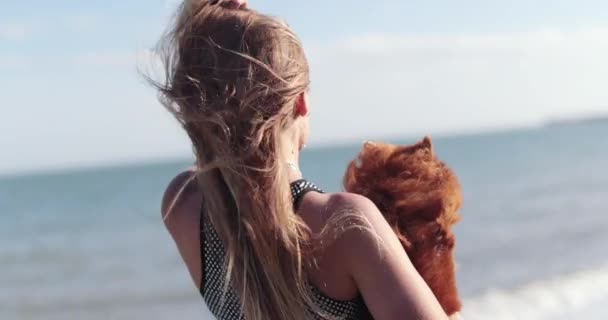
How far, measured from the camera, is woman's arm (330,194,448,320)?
169 centimetres

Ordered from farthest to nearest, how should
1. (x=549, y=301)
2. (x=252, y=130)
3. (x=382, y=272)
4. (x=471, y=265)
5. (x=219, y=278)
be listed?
1. (x=471, y=265)
2. (x=549, y=301)
3. (x=219, y=278)
4. (x=252, y=130)
5. (x=382, y=272)

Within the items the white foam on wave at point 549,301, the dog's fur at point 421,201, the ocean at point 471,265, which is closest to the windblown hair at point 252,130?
the dog's fur at point 421,201

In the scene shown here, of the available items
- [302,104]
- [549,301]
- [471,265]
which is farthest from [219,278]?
[471,265]

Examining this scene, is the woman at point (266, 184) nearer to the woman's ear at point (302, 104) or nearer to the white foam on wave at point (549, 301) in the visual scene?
the woman's ear at point (302, 104)

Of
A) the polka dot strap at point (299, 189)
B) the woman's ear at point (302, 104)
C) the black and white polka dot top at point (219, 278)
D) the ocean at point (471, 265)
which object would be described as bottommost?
the ocean at point (471, 265)

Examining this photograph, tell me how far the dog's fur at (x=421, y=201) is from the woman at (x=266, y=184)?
25 cm

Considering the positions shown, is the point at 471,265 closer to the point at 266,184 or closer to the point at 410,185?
the point at 410,185

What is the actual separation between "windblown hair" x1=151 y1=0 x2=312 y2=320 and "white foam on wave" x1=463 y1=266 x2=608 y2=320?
274 inches

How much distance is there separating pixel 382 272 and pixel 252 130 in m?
0.40

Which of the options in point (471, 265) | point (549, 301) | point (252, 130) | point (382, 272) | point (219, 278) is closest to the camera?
point (382, 272)

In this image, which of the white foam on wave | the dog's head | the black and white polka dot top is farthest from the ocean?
the black and white polka dot top

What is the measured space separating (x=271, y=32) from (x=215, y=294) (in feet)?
2.04

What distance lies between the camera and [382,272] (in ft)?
5.61

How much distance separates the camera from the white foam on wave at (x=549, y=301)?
8.75m
